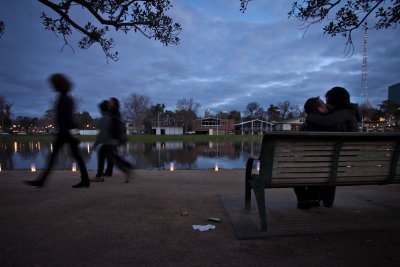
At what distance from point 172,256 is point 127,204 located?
207 centimetres

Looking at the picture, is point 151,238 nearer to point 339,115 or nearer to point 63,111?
point 339,115

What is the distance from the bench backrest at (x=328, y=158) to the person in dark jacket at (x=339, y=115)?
18.6 inches

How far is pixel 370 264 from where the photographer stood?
Result: 2.72 metres

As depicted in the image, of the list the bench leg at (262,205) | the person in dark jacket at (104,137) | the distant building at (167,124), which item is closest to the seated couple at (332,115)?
the bench leg at (262,205)

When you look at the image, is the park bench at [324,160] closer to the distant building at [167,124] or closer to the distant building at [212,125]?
the distant building at [212,125]

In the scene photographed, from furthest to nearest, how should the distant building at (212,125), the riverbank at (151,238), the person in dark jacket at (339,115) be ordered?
the distant building at (212,125) → the person in dark jacket at (339,115) → the riverbank at (151,238)

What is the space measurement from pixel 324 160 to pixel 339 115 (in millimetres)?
763

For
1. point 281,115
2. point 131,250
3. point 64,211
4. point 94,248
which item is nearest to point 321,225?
point 131,250

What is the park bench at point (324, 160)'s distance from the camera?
127 inches

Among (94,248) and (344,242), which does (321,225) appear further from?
(94,248)

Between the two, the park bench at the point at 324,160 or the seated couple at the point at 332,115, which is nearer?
the park bench at the point at 324,160

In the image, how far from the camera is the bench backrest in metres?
3.22

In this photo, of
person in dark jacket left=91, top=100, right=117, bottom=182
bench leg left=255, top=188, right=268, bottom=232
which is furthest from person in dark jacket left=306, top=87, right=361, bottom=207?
person in dark jacket left=91, top=100, right=117, bottom=182

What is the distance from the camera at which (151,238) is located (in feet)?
→ 11.0
